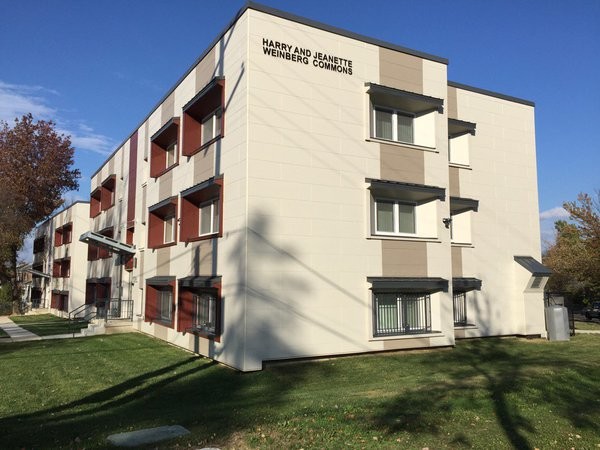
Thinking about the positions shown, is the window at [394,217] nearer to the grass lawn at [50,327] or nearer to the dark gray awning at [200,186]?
the dark gray awning at [200,186]

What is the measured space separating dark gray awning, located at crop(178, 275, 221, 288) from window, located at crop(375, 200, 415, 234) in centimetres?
500

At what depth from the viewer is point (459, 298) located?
58.2ft

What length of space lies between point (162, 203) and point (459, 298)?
1138cm

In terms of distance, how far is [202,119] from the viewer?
685 inches

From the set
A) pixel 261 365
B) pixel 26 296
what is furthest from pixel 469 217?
pixel 26 296

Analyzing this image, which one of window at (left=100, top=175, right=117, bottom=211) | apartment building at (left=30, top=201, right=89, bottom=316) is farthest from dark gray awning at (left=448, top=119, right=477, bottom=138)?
apartment building at (left=30, top=201, right=89, bottom=316)

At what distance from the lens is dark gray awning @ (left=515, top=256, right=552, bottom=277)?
1808 cm

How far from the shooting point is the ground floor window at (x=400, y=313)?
14.9 meters

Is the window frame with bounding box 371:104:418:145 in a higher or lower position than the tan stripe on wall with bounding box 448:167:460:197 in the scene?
higher

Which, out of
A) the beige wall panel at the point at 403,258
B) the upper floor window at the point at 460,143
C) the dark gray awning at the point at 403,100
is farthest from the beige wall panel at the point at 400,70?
the beige wall panel at the point at 403,258

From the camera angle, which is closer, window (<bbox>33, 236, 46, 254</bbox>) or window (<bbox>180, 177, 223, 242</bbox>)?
window (<bbox>180, 177, 223, 242</bbox>)

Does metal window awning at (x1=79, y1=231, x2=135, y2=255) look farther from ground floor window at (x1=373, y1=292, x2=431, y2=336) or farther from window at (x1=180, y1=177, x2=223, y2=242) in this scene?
ground floor window at (x1=373, y1=292, x2=431, y2=336)

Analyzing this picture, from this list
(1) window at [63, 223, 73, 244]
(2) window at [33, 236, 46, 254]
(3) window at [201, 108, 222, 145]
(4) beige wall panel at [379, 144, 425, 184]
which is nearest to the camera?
(4) beige wall panel at [379, 144, 425, 184]

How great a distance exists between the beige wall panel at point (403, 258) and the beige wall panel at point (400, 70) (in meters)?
4.88
